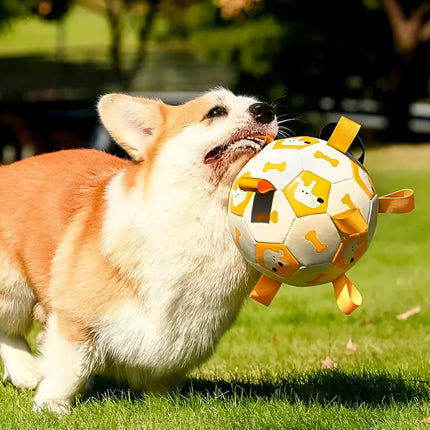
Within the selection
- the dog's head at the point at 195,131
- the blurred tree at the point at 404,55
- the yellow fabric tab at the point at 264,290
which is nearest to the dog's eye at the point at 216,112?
the dog's head at the point at 195,131

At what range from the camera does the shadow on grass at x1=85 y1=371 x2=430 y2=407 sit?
4.45 m

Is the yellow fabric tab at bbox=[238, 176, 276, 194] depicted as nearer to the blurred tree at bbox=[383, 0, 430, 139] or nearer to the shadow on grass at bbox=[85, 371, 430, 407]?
the shadow on grass at bbox=[85, 371, 430, 407]

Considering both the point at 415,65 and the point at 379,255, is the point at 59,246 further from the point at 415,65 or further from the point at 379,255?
the point at 415,65

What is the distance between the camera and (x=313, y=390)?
183 inches

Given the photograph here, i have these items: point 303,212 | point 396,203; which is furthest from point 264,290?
point 396,203

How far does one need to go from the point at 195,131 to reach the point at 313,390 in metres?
1.59

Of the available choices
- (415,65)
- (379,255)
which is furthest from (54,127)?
(379,255)

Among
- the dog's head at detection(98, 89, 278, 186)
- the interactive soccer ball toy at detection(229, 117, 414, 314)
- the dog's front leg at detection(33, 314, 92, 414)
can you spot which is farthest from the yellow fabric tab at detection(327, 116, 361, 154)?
the dog's front leg at detection(33, 314, 92, 414)

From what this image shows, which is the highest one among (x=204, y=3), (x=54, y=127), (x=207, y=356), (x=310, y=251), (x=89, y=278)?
(x=310, y=251)

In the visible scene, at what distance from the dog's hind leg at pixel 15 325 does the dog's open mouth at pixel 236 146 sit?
1.48 m

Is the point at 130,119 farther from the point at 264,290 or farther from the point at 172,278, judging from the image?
the point at 264,290

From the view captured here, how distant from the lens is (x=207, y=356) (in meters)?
4.38

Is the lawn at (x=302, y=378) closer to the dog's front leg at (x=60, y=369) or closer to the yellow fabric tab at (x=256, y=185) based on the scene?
the dog's front leg at (x=60, y=369)

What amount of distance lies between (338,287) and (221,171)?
0.77m
